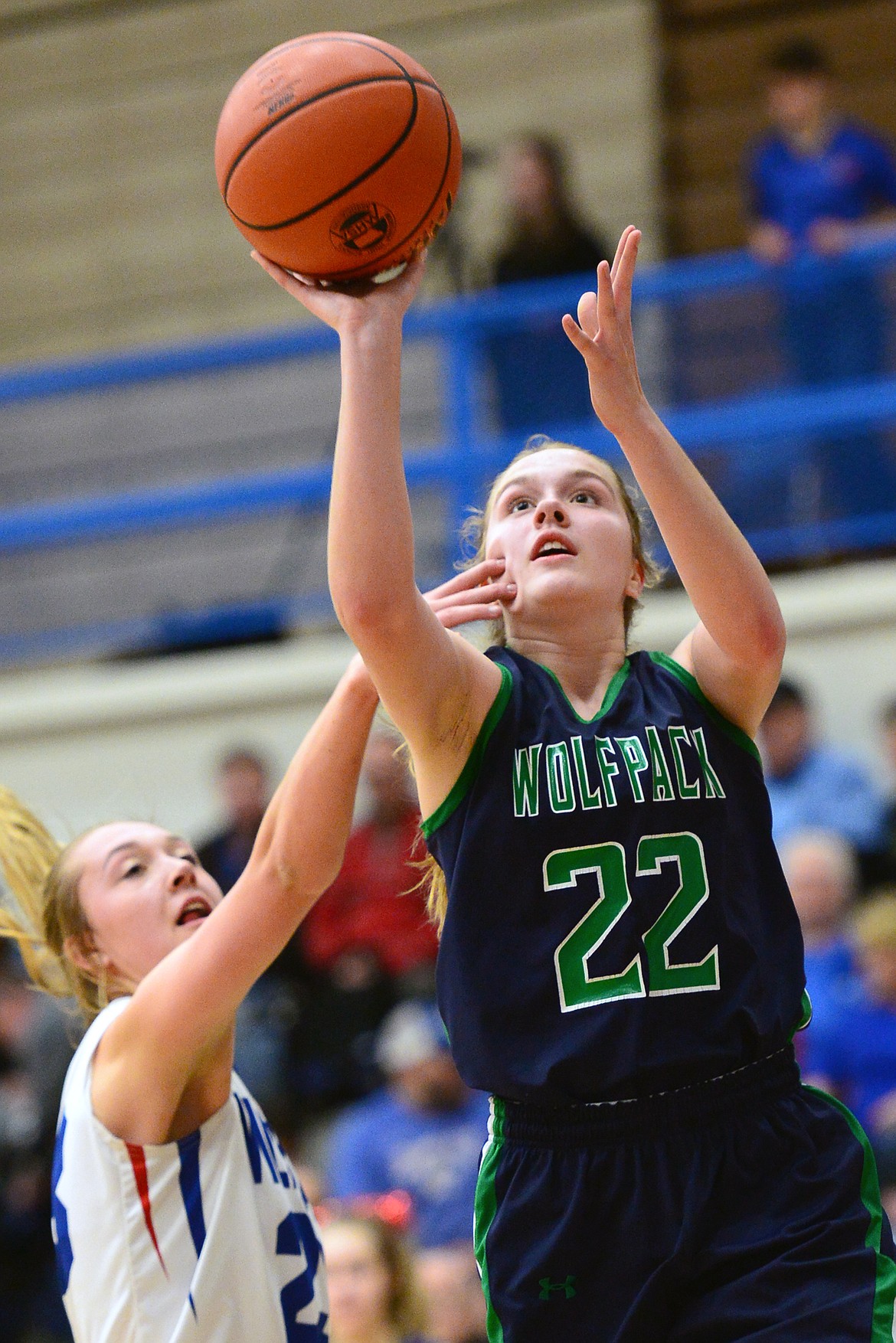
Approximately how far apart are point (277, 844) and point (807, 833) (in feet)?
12.9

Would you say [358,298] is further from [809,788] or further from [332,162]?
[809,788]

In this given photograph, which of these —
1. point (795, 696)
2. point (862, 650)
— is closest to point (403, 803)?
point (795, 696)

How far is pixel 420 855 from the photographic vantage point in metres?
7.24

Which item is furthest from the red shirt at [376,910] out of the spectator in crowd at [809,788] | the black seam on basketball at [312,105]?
the black seam on basketball at [312,105]

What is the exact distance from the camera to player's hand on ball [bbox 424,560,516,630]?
2.63m

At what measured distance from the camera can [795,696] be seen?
674cm

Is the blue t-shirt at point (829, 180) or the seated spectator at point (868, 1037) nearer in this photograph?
the seated spectator at point (868, 1037)

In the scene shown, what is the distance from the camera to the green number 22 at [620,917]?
2.45 m

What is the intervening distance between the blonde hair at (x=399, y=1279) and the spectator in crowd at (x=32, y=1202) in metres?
2.16

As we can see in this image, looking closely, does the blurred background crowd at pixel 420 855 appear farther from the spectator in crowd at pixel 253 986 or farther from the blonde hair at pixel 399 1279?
the blonde hair at pixel 399 1279

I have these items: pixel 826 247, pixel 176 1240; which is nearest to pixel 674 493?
pixel 176 1240

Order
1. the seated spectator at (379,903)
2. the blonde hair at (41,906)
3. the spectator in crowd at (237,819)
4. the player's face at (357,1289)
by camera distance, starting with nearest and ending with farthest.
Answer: the blonde hair at (41,906) → the player's face at (357,1289) → the seated spectator at (379,903) → the spectator in crowd at (237,819)

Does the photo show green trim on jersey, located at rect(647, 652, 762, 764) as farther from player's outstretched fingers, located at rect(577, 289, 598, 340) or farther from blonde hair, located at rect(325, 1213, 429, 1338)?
blonde hair, located at rect(325, 1213, 429, 1338)

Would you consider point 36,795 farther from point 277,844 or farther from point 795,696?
point 277,844
